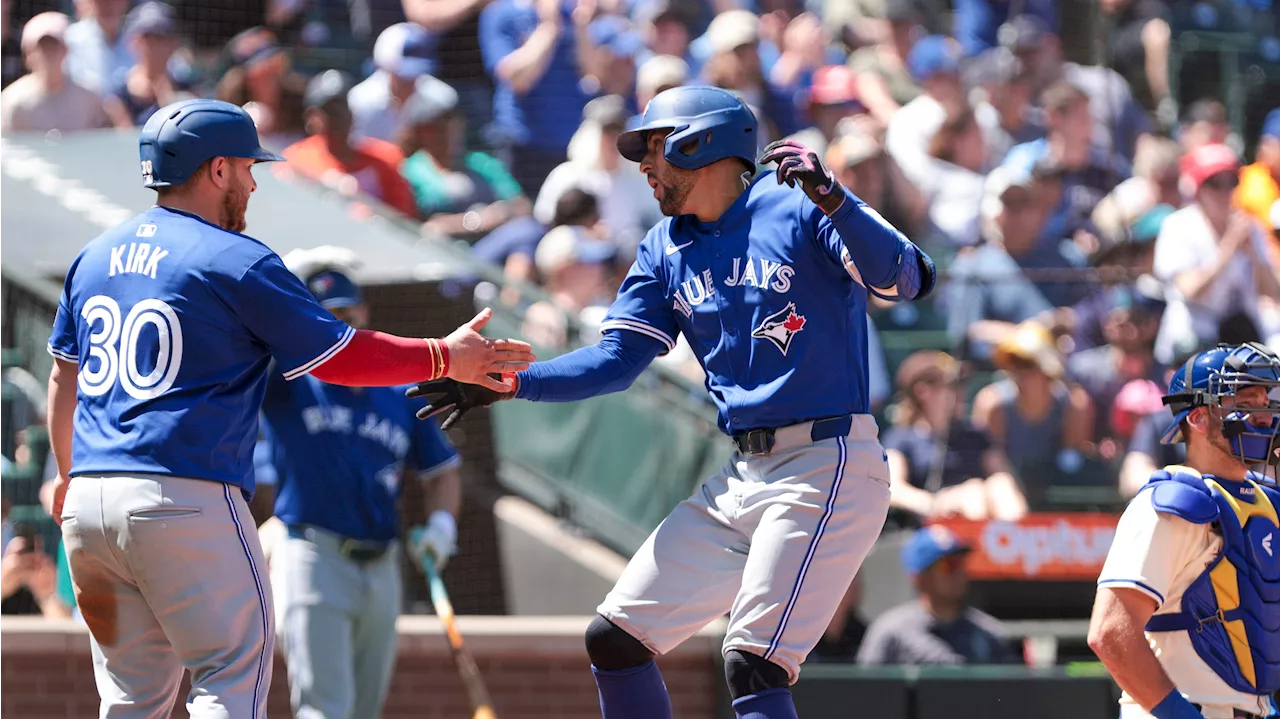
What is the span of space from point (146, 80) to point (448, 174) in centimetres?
183

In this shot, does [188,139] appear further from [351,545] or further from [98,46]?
[98,46]

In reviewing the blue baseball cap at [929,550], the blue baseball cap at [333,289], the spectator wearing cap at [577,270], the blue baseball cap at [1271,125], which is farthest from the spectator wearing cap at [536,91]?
the blue baseball cap at [1271,125]

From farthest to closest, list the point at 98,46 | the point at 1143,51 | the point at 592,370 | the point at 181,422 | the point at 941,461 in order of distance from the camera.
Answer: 1. the point at 1143,51
2. the point at 98,46
3. the point at 941,461
4. the point at 592,370
5. the point at 181,422

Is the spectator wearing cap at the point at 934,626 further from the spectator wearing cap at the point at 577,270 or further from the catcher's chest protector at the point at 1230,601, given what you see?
the catcher's chest protector at the point at 1230,601

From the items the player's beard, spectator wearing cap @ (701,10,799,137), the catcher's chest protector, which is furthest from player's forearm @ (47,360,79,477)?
spectator wearing cap @ (701,10,799,137)

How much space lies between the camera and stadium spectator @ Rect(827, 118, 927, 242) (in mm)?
9766

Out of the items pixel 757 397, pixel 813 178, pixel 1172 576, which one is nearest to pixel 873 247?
pixel 813 178

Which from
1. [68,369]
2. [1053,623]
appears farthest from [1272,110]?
[68,369]

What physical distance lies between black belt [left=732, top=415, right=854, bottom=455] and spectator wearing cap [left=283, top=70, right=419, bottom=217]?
18.2 ft

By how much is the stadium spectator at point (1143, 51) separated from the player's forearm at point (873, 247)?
7.63 meters

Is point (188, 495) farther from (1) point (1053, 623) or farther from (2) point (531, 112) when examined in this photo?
(2) point (531, 112)

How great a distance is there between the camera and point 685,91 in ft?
15.7

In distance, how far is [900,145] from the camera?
1059 centimetres

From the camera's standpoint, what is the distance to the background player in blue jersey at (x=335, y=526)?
641cm
